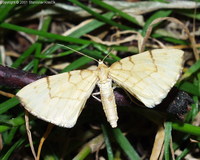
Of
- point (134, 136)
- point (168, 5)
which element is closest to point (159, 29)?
point (168, 5)

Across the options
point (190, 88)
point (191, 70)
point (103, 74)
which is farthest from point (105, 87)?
point (191, 70)

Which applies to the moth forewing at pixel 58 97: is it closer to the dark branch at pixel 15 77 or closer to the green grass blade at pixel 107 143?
the dark branch at pixel 15 77

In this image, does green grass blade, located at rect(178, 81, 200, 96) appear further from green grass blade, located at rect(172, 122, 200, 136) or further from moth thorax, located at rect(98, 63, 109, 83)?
moth thorax, located at rect(98, 63, 109, 83)

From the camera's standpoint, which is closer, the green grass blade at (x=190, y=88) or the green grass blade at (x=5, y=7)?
the green grass blade at (x=190, y=88)

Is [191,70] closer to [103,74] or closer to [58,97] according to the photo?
[103,74]

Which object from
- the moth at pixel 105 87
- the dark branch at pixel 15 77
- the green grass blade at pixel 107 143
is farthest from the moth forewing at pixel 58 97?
the green grass blade at pixel 107 143

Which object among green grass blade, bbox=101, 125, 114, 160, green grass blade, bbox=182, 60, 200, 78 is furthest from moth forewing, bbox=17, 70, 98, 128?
green grass blade, bbox=182, 60, 200, 78

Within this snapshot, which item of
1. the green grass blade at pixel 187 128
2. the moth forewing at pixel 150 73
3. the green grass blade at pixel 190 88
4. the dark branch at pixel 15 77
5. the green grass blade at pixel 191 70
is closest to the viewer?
the moth forewing at pixel 150 73

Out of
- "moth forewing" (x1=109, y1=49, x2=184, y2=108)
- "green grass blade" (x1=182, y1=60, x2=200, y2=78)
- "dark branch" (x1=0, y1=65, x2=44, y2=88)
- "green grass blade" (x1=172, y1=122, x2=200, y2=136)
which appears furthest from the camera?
"green grass blade" (x1=182, y1=60, x2=200, y2=78)

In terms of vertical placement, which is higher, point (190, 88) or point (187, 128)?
point (190, 88)
